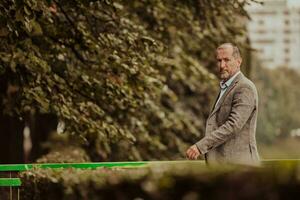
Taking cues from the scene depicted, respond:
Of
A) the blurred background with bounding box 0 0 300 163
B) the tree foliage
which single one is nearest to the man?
the blurred background with bounding box 0 0 300 163

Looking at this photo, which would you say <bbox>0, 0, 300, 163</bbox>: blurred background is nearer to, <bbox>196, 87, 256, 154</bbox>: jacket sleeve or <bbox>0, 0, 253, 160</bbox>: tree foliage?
<bbox>0, 0, 253, 160</bbox>: tree foliage

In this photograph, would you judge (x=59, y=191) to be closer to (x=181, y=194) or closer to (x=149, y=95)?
(x=181, y=194)

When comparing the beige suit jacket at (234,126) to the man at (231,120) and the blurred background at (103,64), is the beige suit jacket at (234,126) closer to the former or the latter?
the man at (231,120)

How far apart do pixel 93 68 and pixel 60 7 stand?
3.44 feet

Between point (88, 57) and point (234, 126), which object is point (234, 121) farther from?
point (88, 57)

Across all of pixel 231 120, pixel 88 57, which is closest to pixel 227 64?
pixel 231 120

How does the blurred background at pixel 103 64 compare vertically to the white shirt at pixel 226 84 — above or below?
below

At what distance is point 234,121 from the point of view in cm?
920

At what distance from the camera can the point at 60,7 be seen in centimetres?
1523

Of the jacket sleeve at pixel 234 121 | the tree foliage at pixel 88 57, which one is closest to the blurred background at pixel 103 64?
the tree foliage at pixel 88 57

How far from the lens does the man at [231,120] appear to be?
9.26m

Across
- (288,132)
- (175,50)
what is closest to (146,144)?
(175,50)

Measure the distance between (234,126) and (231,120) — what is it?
0.21 feet

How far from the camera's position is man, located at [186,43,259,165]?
926cm
